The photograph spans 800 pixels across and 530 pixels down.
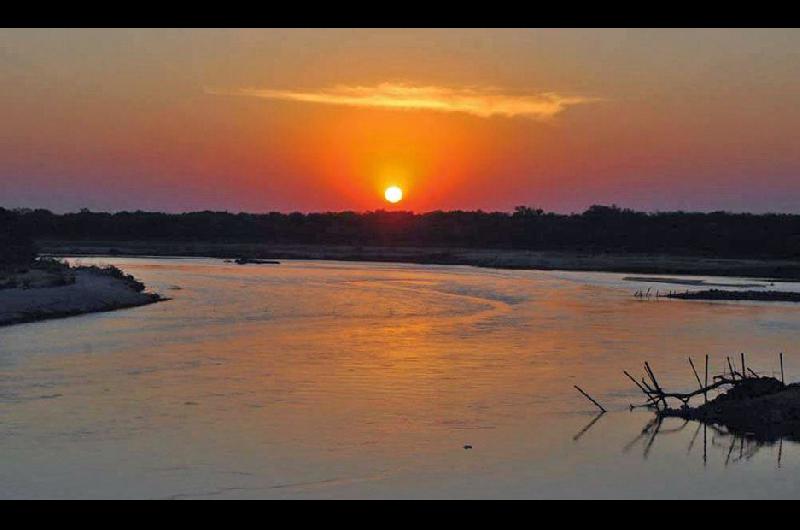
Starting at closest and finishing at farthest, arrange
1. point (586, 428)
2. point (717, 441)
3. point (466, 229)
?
point (717, 441) → point (586, 428) → point (466, 229)

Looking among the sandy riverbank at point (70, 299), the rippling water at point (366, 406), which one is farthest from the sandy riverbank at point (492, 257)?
the sandy riverbank at point (70, 299)

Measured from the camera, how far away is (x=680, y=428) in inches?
716

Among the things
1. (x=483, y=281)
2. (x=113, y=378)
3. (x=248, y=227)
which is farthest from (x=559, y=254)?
(x=113, y=378)

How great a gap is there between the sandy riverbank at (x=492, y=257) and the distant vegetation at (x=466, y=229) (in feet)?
31.2

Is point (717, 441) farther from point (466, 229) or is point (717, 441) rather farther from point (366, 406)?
point (466, 229)

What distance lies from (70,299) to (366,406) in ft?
79.6

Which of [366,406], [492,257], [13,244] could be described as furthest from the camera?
[492,257]

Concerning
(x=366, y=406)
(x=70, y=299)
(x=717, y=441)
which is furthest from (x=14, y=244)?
(x=717, y=441)

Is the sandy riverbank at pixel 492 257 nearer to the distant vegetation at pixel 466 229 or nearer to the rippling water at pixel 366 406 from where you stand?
the distant vegetation at pixel 466 229

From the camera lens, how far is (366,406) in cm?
1998

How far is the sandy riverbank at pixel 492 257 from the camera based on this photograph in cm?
8054

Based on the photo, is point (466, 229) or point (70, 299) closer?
point (70, 299)
